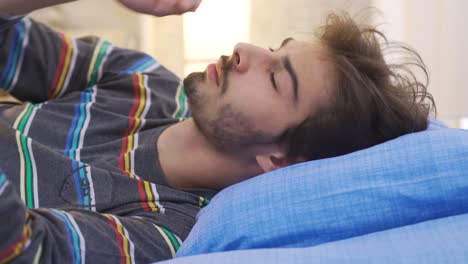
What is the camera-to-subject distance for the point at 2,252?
2.47 ft

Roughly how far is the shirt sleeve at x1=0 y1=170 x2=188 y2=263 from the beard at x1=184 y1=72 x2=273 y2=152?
0.61ft

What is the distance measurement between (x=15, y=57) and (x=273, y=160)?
59 cm

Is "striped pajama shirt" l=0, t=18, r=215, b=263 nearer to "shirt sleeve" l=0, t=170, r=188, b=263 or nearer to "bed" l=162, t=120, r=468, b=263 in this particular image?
"shirt sleeve" l=0, t=170, r=188, b=263

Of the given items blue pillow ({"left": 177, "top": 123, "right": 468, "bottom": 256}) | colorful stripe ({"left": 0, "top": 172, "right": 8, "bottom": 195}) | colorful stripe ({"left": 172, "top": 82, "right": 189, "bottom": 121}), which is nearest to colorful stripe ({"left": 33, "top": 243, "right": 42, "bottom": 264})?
colorful stripe ({"left": 0, "top": 172, "right": 8, "bottom": 195})

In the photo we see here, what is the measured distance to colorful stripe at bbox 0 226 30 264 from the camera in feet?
2.48

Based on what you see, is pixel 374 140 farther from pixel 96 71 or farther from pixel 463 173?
pixel 96 71

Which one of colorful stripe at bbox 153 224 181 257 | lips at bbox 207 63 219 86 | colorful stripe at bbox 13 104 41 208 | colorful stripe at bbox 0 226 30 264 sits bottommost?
colorful stripe at bbox 153 224 181 257

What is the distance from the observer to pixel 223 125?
120 cm

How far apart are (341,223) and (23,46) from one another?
0.81m

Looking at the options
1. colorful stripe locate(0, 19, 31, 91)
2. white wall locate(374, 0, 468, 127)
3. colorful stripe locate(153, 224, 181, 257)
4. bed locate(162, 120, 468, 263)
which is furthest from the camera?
white wall locate(374, 0, 468, 127)

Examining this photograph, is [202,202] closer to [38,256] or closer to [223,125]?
[223,125]

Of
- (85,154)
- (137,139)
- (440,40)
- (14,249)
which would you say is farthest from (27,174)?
(440,40)

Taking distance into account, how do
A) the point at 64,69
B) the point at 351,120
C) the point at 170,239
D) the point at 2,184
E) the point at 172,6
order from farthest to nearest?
the point at 64,69 < the point at 351,120 < the point at 170,239 < the point at 172,6 < the point at 2,184

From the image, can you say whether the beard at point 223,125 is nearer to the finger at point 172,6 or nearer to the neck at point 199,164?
the neck at point 199,164
